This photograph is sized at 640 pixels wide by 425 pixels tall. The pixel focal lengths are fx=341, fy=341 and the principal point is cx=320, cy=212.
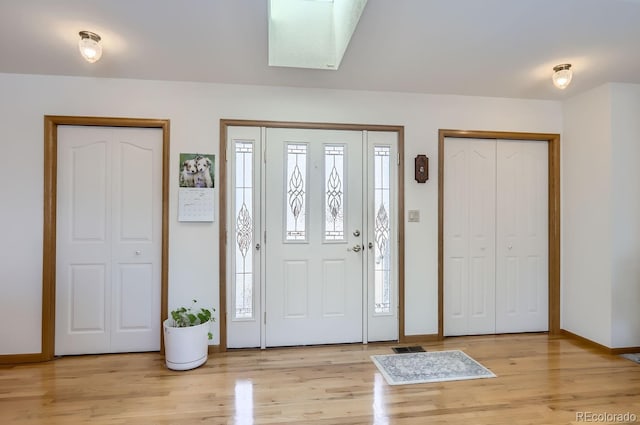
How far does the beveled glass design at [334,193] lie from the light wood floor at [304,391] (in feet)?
3.48

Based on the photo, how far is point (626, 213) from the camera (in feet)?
9.75

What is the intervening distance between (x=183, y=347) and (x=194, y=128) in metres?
1.79

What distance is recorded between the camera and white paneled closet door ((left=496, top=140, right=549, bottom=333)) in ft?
11.2

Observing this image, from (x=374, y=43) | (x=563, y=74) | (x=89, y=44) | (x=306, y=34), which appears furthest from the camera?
(x=563, y=74)

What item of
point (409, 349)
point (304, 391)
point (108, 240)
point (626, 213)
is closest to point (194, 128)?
point (108, 240)

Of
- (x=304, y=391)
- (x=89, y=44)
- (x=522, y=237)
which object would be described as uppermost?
(x=89, y=44)

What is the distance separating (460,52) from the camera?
7.94ft

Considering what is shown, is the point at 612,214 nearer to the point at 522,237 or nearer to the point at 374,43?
the point at 522,237

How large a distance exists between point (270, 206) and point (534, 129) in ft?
8.85

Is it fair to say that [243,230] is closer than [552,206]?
Yes

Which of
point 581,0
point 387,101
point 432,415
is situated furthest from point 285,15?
point 432,415

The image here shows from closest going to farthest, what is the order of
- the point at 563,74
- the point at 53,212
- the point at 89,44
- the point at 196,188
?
the point at 89,44, the point at 563,74, the point at 53,212, the point at 196,188

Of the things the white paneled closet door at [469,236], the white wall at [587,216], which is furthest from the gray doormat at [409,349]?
the white wall at [587,216]

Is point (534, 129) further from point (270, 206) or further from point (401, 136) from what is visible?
point (270, 206)
